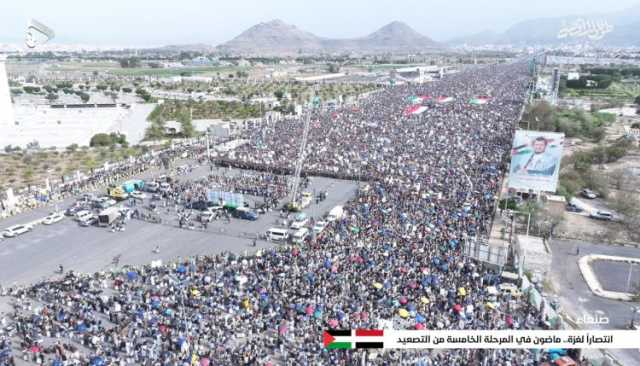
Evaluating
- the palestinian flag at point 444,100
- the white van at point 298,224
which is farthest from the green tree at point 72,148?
the palestinian flag at point 444,100

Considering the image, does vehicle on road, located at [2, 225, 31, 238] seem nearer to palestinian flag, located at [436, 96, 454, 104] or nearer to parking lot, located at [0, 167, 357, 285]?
parking lot, located at [0, 167, 357, 285]

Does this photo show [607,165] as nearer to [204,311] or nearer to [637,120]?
[637,120]

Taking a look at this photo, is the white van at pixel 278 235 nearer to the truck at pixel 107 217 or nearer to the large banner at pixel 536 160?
the truck at pixel 107 217

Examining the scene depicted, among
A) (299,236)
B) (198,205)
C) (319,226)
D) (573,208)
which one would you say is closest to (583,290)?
(573,208)

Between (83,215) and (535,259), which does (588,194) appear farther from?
→ (83,215)

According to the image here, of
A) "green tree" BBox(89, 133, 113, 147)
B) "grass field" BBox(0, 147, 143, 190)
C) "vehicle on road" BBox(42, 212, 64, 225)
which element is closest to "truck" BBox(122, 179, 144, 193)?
"vehicle on road" BBox(42, 212, 64, 225)
